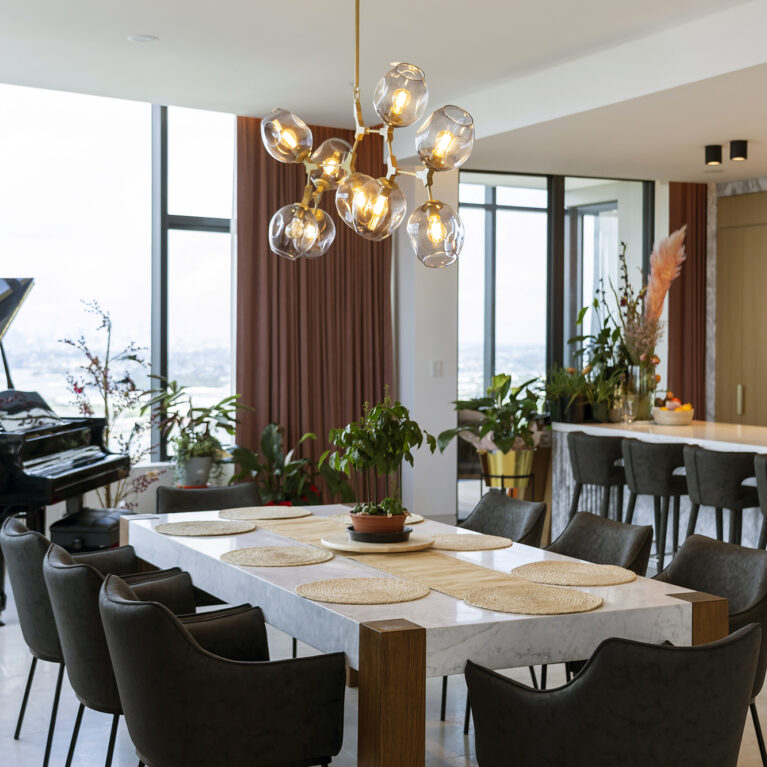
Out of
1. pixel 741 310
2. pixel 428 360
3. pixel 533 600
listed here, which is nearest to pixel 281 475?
pixel 428 360

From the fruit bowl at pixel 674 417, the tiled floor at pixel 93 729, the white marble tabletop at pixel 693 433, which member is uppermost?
the fruit bowl at pixel 674 417

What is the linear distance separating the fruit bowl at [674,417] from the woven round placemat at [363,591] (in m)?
4.11

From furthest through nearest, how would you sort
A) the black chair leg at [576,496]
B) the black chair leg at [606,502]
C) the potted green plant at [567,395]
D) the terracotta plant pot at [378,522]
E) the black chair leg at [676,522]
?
the potted green plant at [567,395] < the black chair leg at [576,496] < the black chair leg at [606,502] < the black chair leg at [676,522] < the terracotta plant pot at [378,522]

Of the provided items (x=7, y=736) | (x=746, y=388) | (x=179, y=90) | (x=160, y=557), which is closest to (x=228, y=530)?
(x=160, y=557)

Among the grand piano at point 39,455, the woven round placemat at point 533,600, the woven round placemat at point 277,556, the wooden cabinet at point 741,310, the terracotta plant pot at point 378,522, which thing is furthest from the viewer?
the wooden cabinet at point 741,310

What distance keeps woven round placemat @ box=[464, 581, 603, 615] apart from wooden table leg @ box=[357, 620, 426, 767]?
0.30 metres

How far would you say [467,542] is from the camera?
135 inches

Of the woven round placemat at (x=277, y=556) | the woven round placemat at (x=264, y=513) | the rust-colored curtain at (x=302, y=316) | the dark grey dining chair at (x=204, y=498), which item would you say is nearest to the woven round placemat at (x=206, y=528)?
the woven round placemat at (x=264, y=513)

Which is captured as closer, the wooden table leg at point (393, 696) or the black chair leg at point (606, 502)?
the wooden table leg at point (393, 696)

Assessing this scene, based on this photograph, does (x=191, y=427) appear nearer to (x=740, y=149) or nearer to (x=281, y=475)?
(x=281, y=475)

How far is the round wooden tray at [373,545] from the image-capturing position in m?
3.24

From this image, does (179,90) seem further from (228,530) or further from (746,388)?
(746,388)

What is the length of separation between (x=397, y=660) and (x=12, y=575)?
1.47 meters

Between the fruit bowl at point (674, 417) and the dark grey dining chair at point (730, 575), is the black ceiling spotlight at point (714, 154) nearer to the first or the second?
the fruit bowl at point (674, 417)
